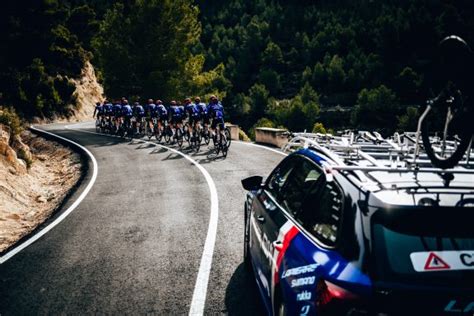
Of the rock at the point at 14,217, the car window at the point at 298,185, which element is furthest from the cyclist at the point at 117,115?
the car window at the point at 298,185

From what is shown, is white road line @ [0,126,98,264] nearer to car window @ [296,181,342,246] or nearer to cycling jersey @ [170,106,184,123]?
car window @ [296,181,342,246]

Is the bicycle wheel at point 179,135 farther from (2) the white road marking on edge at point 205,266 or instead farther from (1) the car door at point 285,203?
(1) the car door at point 285,203

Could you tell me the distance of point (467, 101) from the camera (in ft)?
11.8

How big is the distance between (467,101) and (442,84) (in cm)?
43

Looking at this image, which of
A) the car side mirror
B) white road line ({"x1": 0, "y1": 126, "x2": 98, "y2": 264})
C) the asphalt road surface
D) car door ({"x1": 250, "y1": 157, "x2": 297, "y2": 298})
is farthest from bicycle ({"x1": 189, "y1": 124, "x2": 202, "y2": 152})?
car door ({"x1": 250, "y1": 157, "x2": 297, "y2": 298})

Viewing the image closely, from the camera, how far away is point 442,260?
2574mm

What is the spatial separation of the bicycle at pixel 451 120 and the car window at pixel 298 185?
2.99ft

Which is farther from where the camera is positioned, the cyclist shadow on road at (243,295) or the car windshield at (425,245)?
the cyclist shadow on road at (243,295)

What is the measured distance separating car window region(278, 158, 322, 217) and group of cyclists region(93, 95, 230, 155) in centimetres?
1231

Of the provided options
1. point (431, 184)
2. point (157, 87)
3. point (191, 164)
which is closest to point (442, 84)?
point (431, 184)

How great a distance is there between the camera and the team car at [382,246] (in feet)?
8.28

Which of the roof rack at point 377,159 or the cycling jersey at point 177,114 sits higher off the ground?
the roof rack at point 377,159

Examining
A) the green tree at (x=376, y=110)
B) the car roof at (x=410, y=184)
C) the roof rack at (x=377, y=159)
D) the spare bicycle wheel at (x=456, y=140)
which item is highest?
the spare bicycle wheel at (x=456, y=140)

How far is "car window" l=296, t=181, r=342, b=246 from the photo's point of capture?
3035 millimetres
